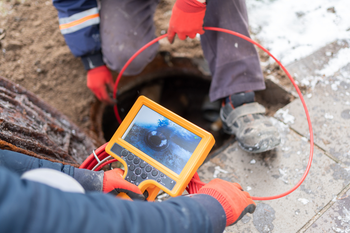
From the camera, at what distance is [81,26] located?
1.33m

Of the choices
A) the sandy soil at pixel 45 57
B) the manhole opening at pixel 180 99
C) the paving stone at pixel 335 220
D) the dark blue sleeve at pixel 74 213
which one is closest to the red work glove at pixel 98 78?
the sandy soil at pixel 45 57

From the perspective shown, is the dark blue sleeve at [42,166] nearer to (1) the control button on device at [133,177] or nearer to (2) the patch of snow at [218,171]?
(1) the control button on device at [133,177]

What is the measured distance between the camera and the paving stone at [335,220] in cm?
100

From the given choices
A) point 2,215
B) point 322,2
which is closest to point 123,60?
point 2,215

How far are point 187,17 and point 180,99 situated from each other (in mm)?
1292

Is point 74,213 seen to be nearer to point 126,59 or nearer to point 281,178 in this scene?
point 281,178

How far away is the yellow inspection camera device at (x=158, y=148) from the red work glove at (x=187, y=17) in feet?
1.41

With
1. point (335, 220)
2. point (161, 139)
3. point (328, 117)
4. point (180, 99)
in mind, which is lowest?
point (180, 99)

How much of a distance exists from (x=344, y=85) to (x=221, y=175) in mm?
944

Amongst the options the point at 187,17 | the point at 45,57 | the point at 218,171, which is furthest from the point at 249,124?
the point at 45,57

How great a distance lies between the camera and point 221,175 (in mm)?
1222

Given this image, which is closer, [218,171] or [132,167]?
[132,167]

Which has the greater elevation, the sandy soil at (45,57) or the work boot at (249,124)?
the sandy soil at (45,57)

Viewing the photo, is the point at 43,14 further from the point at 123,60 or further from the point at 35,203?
the point at 35,203
